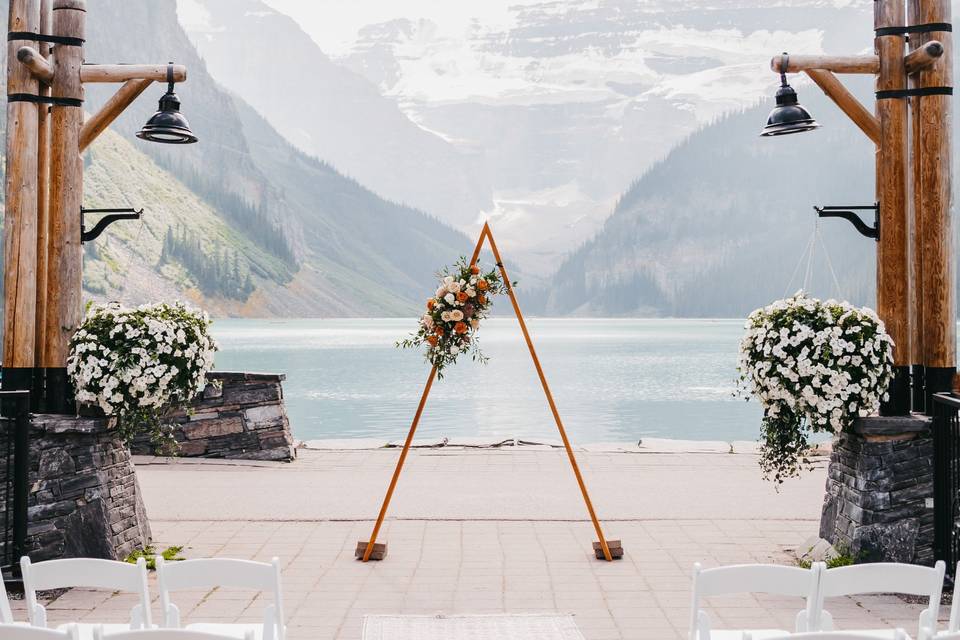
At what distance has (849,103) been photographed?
7.04 metres

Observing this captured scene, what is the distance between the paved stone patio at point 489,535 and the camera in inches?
233

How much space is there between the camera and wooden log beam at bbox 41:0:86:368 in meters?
6.92

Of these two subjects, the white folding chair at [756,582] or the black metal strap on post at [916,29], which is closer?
the white folding chair at [756,582]

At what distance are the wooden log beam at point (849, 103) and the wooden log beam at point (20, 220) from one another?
5.45 m

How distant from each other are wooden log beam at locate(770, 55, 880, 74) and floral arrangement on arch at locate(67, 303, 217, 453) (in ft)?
15.3

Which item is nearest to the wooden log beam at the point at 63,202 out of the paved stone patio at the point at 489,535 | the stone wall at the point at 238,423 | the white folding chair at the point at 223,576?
the paved stone patio at the point at 489,535

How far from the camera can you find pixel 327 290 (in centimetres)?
17200

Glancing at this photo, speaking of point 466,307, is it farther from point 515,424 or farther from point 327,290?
point 327,290

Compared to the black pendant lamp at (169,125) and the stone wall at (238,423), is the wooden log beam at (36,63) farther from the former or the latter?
the stone wall at (238,423)

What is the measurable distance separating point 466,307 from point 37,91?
3350 mm

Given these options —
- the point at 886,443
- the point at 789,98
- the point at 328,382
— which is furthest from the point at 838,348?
the point at 328,382

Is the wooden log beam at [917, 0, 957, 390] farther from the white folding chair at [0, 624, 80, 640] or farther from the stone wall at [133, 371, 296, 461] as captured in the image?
the stone wall at [133, 371, 296, 461]

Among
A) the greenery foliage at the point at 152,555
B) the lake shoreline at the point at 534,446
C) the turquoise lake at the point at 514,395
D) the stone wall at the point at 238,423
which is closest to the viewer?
→ the greenery foliage at the point at 152,555

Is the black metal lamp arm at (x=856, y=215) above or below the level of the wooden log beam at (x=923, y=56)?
below
